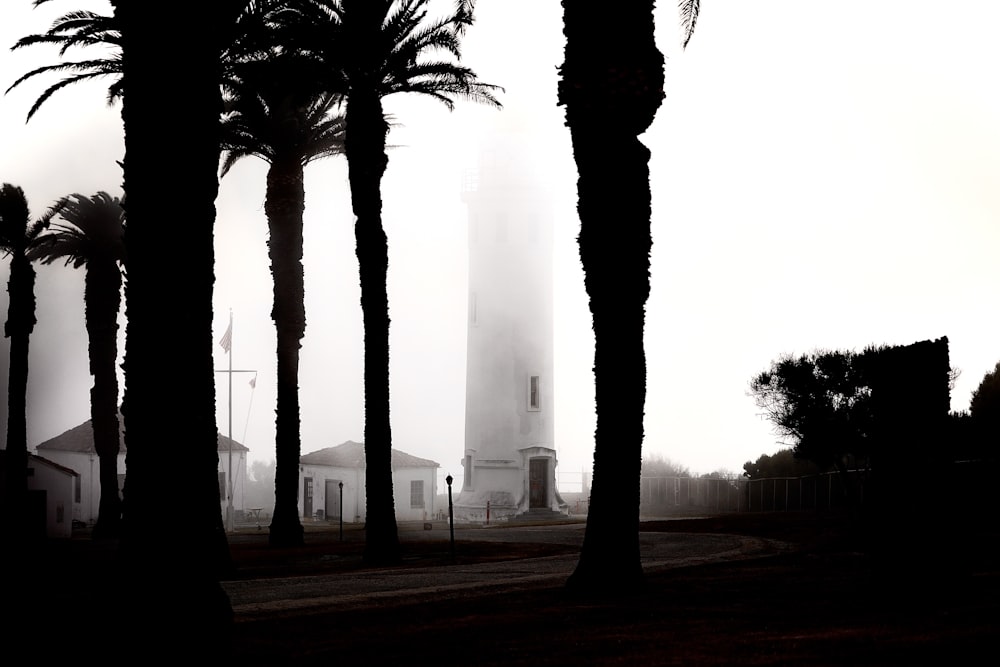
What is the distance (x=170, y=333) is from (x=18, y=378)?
32337 mm

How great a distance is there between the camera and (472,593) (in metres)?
13.5

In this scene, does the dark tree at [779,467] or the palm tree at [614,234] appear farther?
the dark tree at [779,467]

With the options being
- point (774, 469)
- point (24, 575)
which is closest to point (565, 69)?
point (24, 575)

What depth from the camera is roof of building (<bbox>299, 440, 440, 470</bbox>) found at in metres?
64.1

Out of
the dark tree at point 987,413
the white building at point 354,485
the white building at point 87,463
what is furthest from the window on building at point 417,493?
the dark tree at point 987,413

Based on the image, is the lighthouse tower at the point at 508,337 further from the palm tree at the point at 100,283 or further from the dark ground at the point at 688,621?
the dark ground at the point at 688,621

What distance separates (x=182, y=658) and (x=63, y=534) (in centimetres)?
3816

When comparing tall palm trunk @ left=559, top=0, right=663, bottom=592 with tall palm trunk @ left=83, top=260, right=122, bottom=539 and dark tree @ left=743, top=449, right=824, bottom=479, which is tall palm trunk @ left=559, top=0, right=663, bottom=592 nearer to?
tall palm trunk @ left=83, top=260, right=122, bottom=539

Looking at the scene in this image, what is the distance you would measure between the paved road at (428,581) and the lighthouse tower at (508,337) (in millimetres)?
26755

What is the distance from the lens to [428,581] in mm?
16219

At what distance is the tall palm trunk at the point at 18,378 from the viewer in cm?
3571

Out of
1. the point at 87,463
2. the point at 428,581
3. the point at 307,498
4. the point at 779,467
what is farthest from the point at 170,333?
the point at 307,498

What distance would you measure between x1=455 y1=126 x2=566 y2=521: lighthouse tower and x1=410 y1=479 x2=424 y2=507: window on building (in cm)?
1278

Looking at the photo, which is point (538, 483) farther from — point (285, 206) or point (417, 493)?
point (285, 206)
